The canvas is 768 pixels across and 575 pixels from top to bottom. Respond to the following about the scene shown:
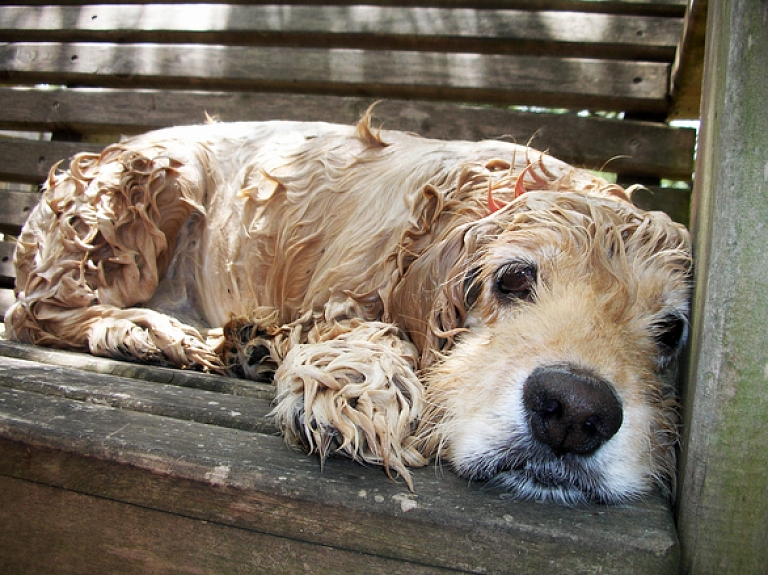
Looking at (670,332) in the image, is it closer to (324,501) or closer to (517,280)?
(517,280)

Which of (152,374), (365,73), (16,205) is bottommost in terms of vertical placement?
(152,374)

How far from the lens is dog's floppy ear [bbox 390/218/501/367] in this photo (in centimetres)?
Answer: 229

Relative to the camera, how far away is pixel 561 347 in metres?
1.80

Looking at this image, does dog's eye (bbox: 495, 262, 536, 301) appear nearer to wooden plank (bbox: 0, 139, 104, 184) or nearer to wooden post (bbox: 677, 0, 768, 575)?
wooden post (bbox: 677, 0, 768, 575)

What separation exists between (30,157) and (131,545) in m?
4.56

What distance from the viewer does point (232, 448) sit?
65.9 inches

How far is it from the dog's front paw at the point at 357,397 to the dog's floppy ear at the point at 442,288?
0.09 metres

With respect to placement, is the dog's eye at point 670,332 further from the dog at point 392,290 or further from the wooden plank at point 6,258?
the wooden plank at point 6,258

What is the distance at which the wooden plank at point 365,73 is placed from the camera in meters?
4.42

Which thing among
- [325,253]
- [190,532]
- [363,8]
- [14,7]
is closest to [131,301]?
[325,253]

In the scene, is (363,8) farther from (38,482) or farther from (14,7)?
(38,482)

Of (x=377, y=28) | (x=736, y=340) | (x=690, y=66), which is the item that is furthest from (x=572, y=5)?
(x=736, y=340)

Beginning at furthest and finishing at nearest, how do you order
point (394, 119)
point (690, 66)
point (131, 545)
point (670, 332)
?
point (394, 119) → point (690, 66) → point (670, 332) → point (131, 545)

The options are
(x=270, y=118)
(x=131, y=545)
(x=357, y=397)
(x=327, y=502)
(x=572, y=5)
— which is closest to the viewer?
(x=327, y=502)
